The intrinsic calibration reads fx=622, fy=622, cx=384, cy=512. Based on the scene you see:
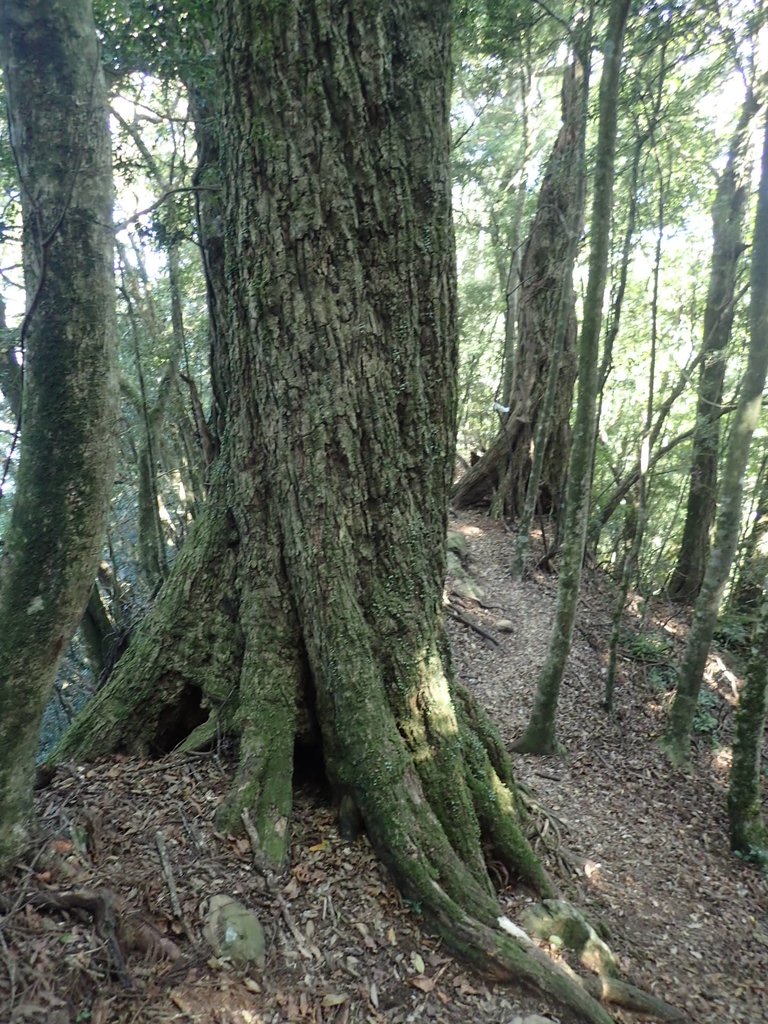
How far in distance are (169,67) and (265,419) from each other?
4533 mm

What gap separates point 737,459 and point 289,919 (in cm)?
742

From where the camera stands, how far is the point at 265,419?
3.92m

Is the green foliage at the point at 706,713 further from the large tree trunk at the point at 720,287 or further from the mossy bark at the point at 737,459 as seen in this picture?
the large tree trunk at the point at 720,287

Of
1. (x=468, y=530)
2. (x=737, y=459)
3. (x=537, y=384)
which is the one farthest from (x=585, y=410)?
(x=537, y=384)

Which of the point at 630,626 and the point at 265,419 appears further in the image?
the point at 630,626

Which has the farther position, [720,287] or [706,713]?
[720,287]

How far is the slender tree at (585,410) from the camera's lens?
6.77 m

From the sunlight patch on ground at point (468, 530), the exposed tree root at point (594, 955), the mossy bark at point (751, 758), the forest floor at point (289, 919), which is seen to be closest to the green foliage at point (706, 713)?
the mossy bark at point (751, 758)

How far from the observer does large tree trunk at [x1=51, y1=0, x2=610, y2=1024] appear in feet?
12.0

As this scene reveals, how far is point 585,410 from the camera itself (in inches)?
288

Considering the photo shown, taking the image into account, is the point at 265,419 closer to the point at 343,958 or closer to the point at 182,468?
the point at 343,958

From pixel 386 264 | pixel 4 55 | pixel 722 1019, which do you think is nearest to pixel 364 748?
pixel 386 264

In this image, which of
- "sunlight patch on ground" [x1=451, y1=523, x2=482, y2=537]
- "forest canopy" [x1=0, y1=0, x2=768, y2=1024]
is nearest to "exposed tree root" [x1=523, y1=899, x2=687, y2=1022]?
"forest canopy" [x1=0, y1=0, x2=768, y2=1024]

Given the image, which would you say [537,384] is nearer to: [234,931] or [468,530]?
[468,530]
